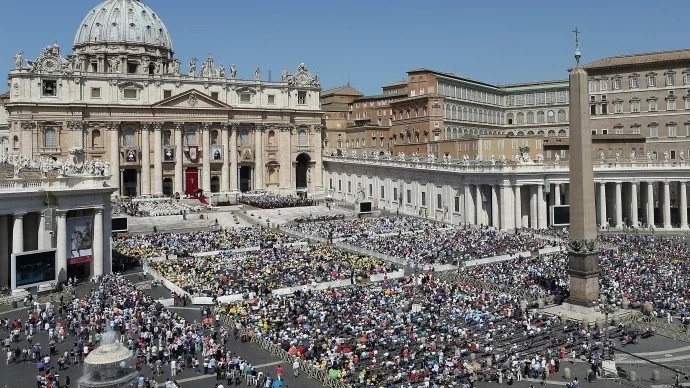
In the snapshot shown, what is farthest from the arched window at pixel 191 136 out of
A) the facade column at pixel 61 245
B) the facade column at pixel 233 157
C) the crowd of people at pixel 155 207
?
the facade column at pixel 61 245

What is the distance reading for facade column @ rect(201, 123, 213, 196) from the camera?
8469 centimetres

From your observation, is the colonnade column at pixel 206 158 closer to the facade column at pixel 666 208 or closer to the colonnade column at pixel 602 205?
the colonnade column at pixel 602 205

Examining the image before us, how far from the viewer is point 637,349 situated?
2445 centimetres

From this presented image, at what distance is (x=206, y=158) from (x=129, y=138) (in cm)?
984

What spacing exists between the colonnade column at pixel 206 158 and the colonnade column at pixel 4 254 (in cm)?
4824

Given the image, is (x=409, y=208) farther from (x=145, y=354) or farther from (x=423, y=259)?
(x=145, y=354)

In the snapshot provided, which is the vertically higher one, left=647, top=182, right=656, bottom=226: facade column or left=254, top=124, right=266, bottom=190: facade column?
left=254, top=124, right=266, bottom=190: facade column

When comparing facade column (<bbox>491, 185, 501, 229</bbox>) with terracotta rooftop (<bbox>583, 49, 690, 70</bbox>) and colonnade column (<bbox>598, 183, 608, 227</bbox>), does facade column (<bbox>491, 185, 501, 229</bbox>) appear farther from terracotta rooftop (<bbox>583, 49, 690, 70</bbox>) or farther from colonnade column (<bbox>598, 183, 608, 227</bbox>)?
terracotta rooftop (<bbox>583, 49, 690, 70</bbox>)

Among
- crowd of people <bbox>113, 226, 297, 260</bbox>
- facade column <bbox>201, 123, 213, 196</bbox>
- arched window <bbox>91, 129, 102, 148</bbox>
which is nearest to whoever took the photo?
crowd of people <bbox>113, 226, 297, 260</bbox>

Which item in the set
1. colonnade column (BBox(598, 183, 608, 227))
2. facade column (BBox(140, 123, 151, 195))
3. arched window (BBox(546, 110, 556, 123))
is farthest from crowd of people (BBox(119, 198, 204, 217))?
arched window (BBox(546, 110, 556, 123))

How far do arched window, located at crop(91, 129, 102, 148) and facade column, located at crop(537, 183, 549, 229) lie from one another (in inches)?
2072

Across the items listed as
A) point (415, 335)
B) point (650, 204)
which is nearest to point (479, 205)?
point (650, 204)

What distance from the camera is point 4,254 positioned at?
3603cm

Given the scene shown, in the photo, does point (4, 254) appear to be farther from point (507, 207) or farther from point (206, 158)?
point (206, 158)
